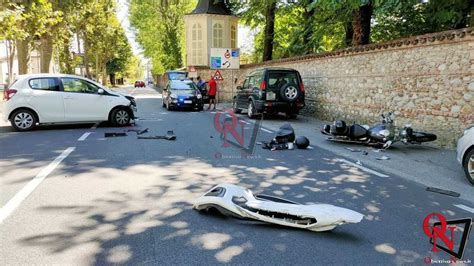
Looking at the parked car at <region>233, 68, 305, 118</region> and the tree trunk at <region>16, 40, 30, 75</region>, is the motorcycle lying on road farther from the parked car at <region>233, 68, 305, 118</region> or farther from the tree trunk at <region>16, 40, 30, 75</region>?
the tree trunk at <region>16, 40, 30, 75</region>

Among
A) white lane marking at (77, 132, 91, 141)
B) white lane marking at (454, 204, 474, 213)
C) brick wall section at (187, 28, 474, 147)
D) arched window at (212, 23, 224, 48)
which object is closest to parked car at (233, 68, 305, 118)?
brick wall section at (187, 28, 474, 147)

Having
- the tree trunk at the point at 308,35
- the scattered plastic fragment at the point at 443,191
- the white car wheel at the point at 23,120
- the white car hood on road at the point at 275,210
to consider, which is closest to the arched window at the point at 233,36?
the tree trunk at the point at 308,35

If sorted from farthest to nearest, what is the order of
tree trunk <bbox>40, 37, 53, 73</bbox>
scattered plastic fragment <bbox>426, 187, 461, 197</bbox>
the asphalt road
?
tree trunk <bbox>40, 37, 53, 73</bbox> < scattered plastic fragment <bbox>426, 187, 461, 197</bbox> < the asphalt road

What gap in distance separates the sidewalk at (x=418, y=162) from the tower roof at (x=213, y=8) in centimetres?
2488

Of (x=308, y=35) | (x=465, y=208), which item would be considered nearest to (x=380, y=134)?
(x=465, y=208)

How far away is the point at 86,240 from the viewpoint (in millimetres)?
3938

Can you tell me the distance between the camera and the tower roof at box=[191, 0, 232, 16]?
33.9 m

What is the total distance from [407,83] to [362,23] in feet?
14.3

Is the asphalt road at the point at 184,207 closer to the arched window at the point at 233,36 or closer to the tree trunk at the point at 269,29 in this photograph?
the tree trunk at the point at 269,29

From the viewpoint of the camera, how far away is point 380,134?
955 centimetres

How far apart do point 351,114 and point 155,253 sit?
11.8 meters

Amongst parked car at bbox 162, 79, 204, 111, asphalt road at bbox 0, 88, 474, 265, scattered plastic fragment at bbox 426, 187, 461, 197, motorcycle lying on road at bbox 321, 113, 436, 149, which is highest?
parked car at bbox 162, 79, 204, 111

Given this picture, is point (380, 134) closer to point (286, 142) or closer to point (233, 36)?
point (286, 142)

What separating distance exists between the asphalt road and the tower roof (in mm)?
26934
